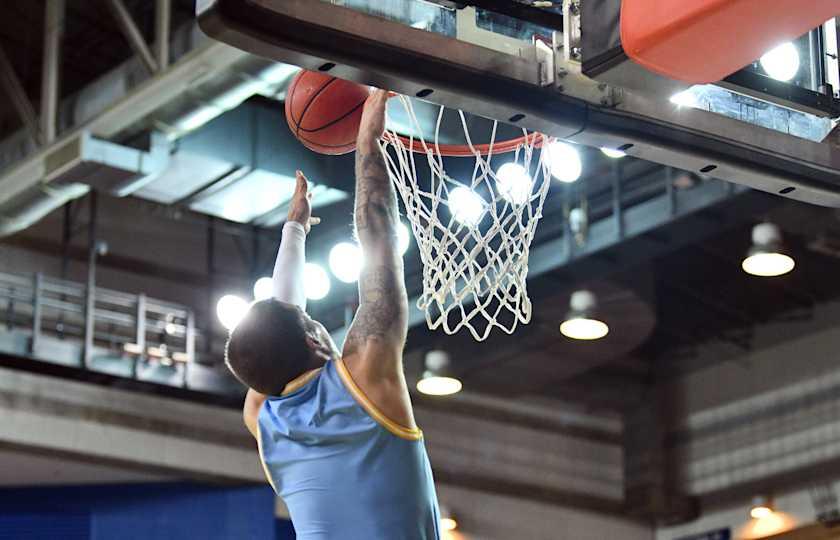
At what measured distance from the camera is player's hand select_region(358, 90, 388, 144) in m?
4.29

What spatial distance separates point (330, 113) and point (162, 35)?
16.5 ft

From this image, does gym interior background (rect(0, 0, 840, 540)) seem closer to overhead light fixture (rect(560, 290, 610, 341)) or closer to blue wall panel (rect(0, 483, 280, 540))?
blue wall panel (rect(0, 483, 280, 540))

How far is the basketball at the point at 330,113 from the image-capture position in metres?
5.36

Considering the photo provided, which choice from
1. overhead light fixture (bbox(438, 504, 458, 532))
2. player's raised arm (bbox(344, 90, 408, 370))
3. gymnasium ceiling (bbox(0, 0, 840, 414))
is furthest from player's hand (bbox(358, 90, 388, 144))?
overhead light fixture (bbox(438, 504, 458, 532))

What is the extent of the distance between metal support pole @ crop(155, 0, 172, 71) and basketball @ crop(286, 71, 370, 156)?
187 inches

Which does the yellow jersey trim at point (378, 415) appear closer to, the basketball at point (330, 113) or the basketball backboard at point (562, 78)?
the basketball backboard at point (562, 78)

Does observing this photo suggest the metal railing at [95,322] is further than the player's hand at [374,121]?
Yes

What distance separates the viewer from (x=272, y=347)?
146 inches

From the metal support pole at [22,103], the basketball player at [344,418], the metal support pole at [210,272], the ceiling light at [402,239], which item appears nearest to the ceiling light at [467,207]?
the ceiling light at [402,239]

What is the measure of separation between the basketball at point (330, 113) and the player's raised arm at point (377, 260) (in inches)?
37.0

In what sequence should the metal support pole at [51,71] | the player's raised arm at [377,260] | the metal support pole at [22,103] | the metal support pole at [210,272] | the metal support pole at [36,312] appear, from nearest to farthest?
the player's raised arm at [377,260] → the metal support pole at [51,71] → the metal support pole at [22,103] → the metal support pole at [36,312] → the metal support pole at [210,272]

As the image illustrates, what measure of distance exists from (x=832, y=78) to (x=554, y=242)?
709 cm

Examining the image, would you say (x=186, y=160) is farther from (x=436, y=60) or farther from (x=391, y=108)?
(x=436, y=60)

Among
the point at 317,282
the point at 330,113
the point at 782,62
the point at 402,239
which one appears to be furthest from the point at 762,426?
the point at 782,62
